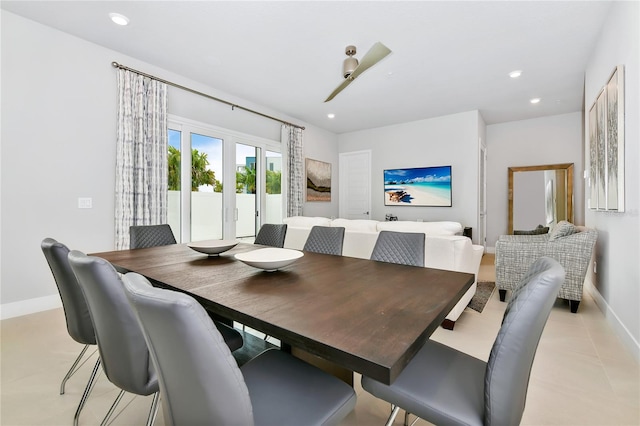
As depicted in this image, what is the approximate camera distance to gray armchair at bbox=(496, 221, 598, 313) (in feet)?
9.41

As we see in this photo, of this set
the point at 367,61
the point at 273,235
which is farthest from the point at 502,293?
the point at 367,61

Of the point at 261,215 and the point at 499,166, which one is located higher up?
the point at 499,166

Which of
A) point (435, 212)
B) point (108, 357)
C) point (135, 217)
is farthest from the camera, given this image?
point (435, 212)

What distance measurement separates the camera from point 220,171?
4.54 meters

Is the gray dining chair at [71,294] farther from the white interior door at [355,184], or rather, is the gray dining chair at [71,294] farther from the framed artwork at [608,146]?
the white interior door at [355,184]

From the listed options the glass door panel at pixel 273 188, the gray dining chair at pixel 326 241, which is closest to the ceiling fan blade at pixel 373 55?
the gray dining chair at pixel 326 241

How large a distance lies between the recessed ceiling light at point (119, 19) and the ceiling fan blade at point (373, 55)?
2.26 meters

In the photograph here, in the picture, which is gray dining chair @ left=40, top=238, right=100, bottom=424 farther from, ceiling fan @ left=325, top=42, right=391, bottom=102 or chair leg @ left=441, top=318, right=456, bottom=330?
chair leg @ left=441, top=318, right=456, bottom=330

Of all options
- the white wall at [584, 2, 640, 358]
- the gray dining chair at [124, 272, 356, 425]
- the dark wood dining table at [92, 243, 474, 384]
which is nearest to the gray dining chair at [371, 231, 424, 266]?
the dark wood dining table at [92, 243, 474, 384]

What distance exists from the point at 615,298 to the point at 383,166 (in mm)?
4508

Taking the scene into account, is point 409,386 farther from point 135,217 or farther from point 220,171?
point 220,171

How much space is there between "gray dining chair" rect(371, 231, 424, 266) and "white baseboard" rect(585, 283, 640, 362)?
1.67 m

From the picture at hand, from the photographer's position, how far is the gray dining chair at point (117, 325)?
41.4 inches

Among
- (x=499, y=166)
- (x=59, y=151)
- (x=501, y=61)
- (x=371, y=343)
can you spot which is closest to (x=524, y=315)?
(x=371, y=343)
